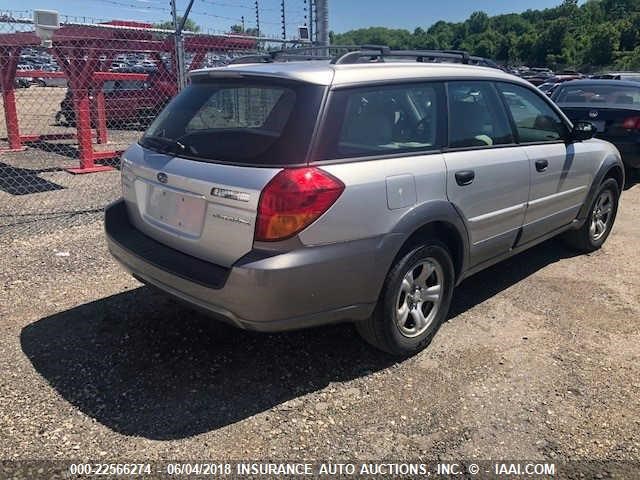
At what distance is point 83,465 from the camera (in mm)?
2455

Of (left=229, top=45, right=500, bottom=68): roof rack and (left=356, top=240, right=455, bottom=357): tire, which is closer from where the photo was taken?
(left=356, top=240, right=455, bottom=357): tire

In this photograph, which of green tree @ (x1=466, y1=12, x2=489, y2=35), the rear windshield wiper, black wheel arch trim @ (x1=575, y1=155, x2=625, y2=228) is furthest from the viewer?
green tree @ (x1=466, y1=12, x2=489, y2=35)

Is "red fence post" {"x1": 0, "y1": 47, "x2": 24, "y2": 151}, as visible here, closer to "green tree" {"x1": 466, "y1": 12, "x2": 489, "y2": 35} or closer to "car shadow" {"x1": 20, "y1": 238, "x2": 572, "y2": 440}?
"car shadow" {"x1": 20, "y1": 238, "x2": 572, "y2": 440}

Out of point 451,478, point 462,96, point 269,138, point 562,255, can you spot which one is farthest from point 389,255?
point 562,255

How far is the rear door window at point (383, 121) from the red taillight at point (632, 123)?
582 cm

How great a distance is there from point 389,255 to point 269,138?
2.93 feet

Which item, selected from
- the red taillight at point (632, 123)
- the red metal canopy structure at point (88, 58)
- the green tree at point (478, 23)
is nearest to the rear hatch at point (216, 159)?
the red metal canopy structure at point (88, 58)

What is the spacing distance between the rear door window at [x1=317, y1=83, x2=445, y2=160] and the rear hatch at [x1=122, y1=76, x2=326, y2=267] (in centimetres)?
14

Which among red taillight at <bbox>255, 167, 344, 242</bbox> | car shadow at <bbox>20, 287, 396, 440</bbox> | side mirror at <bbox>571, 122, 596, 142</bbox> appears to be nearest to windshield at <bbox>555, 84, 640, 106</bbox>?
side mirror at <bbox>571, 122, 596, 142</bbox>

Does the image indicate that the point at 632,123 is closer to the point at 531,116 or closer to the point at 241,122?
the point at 531,116

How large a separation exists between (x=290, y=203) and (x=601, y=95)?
8.00 meters

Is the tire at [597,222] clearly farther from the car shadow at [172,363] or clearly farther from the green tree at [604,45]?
the green tree at [604,45]

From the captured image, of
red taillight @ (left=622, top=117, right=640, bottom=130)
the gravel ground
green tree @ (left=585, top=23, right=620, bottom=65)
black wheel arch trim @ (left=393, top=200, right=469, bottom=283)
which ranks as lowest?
the gravel ground

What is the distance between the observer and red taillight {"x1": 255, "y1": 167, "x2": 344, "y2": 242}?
8.59ft
